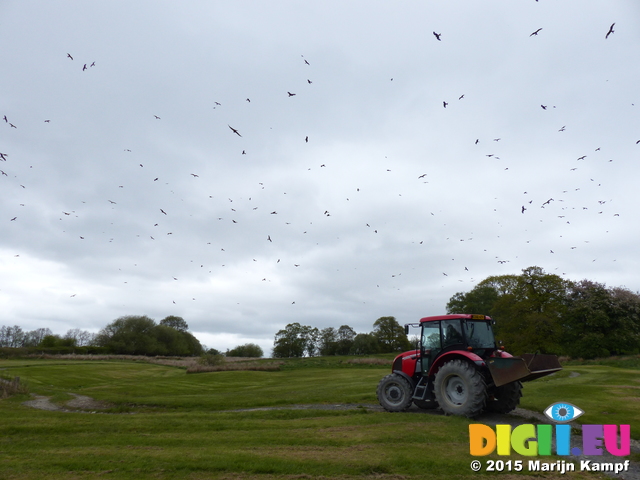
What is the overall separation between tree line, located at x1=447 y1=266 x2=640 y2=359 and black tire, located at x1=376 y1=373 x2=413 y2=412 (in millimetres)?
40994

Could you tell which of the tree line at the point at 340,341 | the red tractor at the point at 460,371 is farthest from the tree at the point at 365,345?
the red tractor at the point at 460,371

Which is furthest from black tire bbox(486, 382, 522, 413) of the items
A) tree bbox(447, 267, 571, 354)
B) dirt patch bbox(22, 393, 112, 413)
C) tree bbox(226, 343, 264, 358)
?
tree bbox(226, 343, 264, 358)

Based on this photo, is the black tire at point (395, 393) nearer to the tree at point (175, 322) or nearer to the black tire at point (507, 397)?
the black tire at point (507, 397)

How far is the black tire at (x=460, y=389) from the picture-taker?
1094 cm

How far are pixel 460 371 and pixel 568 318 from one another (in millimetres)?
47713

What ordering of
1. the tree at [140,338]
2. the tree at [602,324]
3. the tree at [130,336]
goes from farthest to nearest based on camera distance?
the tree at [140,338] < the tree at [130,336] < the tree at [602,324]

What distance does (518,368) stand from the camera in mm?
10602

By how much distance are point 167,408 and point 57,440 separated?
9.30 m

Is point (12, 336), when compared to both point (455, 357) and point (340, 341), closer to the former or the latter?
point (340, 341)

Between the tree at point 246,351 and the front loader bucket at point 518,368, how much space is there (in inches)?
3739

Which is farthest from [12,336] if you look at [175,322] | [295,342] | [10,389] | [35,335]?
[10,389]

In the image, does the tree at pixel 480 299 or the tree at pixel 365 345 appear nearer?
the tree at pixel 480 299

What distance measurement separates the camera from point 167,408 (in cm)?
1870

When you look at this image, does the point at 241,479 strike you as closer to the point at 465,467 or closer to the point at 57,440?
the point at 465,467
